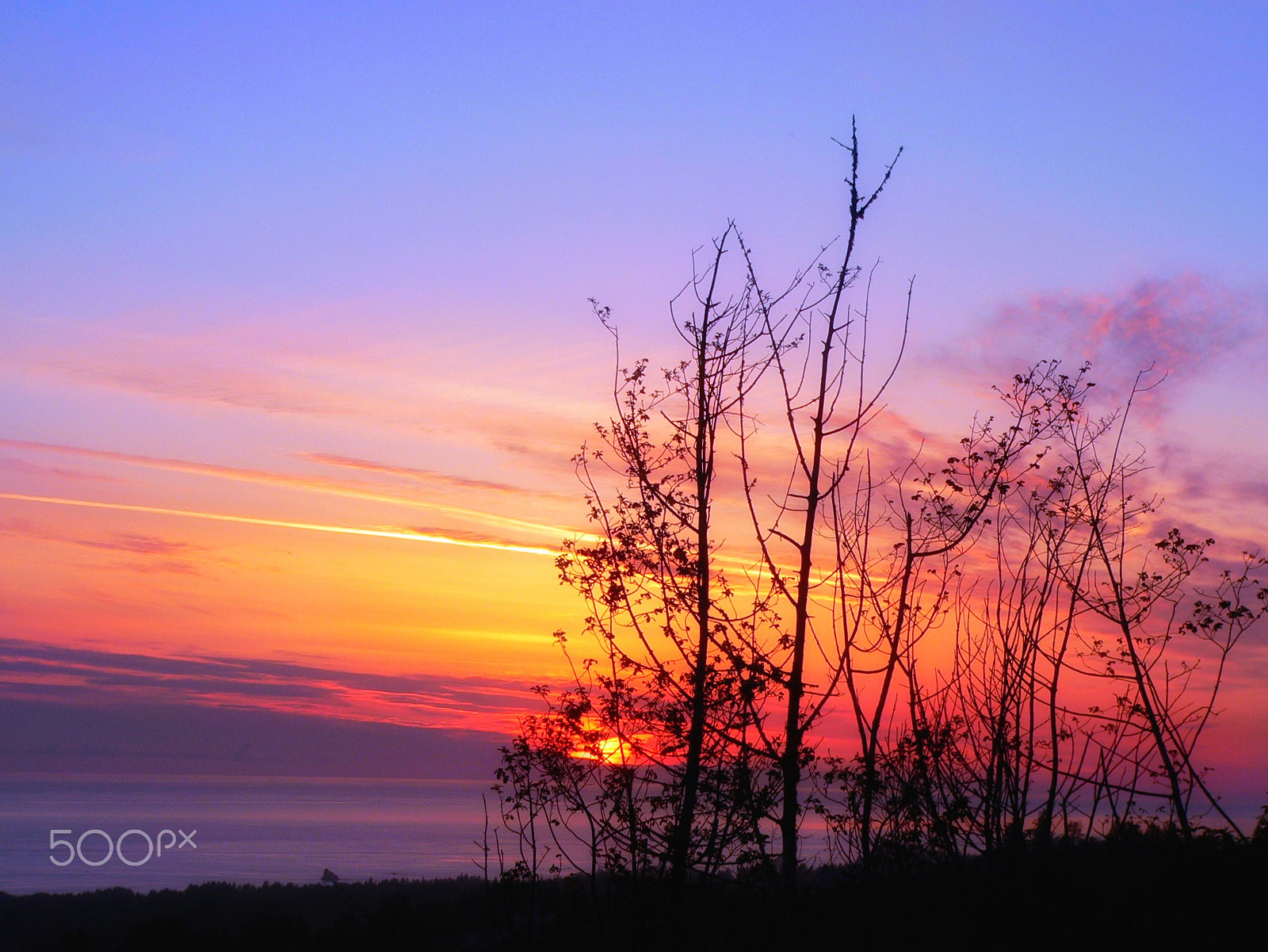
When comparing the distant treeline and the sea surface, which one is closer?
the distant treeline

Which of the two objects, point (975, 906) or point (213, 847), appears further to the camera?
point (213, 847)

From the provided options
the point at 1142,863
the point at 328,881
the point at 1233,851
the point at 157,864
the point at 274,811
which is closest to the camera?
the point at 1233,851

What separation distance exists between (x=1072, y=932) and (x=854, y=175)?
698cm

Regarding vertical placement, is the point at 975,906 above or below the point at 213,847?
above

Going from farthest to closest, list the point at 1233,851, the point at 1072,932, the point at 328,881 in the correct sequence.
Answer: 1. the point at 328,881
2. the point at 1233,851
3. the point at 1072,932

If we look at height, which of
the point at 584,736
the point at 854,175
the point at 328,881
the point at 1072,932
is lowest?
the point at 328,881

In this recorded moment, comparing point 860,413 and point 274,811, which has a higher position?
point 860,413

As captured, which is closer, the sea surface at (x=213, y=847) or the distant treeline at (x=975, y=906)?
the distant treeline at (x=975, y=906)

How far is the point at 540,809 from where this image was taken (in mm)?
10281

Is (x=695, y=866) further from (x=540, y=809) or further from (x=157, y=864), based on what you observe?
(x=157, y=864)

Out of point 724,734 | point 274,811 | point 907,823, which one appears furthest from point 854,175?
point 274,811

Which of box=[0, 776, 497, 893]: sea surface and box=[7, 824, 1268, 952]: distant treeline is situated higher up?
box=[7, 824, 1268, 952]: distant treeline

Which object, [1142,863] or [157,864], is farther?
[157,864]

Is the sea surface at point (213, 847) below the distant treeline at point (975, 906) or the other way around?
below
